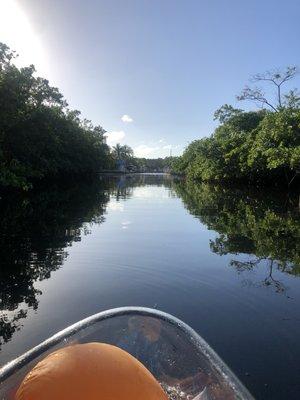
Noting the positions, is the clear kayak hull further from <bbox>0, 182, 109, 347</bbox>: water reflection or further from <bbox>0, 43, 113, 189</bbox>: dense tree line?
<bbox>0, 43, 113, 189</bbox>: dense tree line

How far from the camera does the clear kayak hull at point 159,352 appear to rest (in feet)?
9.94

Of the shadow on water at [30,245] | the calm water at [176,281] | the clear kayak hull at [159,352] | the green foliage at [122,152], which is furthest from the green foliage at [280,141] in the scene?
the green foliage at [122,152]

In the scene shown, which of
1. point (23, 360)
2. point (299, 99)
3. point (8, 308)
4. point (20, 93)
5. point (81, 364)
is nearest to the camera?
point (81, 364)

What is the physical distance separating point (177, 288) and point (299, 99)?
111 feet

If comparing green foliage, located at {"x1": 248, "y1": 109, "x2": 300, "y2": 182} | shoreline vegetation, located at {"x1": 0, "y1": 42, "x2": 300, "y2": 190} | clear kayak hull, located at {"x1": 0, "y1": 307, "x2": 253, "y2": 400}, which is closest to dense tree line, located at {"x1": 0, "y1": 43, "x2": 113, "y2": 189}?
shoreline vegetation, located at {"x1": 0, "y1": 42, "x2": 300, "y2": 190}

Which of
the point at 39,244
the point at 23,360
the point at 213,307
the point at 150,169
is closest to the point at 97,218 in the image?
the point at 39,244

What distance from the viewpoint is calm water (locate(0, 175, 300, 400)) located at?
5664mm

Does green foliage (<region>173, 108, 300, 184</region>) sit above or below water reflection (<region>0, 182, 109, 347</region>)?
above

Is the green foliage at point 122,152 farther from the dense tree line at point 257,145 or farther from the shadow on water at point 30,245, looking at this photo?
the shadow on water at point 30,245

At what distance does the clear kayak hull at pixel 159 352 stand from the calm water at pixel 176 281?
151 cm

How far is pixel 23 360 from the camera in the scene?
123 inches

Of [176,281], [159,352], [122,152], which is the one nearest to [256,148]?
[176,281]

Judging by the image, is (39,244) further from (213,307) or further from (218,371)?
(218,371)

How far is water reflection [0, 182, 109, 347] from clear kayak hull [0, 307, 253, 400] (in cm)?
276
